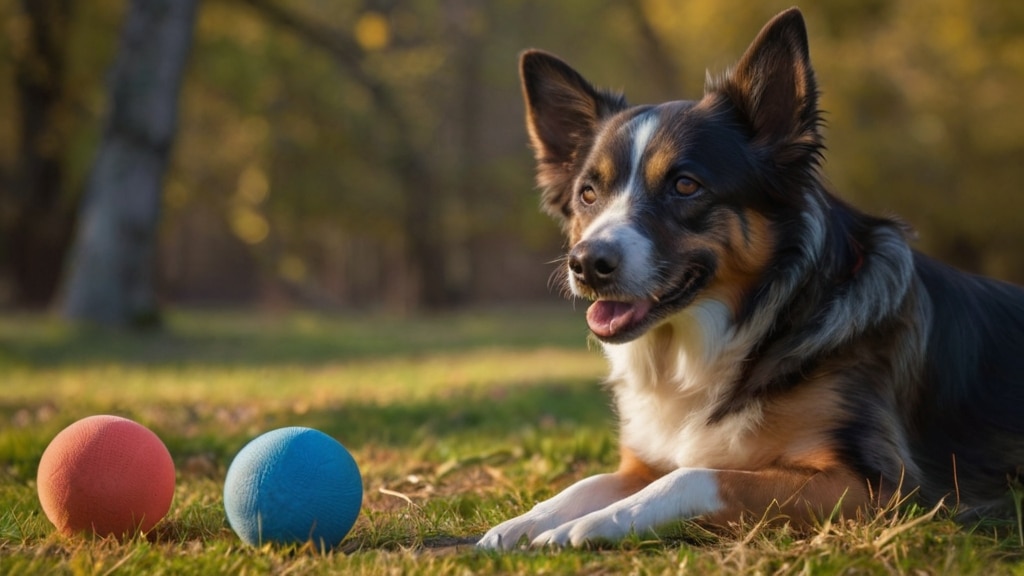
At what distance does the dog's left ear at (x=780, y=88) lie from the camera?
4.22 m

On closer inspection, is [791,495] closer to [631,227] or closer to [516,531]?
[516,531]

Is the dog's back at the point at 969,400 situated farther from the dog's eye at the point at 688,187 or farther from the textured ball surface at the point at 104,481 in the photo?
the textured ball surface at the point at 104,481

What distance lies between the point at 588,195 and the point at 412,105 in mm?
20458

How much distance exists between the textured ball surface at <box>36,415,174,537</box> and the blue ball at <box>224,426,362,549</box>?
1.21 feet

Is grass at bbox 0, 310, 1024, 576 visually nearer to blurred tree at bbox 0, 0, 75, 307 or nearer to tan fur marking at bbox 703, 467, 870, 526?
tan fur marking at bbox 703, 467, 870, 526

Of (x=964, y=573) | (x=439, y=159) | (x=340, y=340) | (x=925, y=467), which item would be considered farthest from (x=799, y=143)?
(x=439, y=159)

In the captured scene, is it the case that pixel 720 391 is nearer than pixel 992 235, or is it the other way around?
pixel 720 391

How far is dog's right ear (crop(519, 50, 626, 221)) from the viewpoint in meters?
5.05

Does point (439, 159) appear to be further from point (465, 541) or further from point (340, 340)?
point (465, 541)

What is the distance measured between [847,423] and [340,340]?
12978 millimetres

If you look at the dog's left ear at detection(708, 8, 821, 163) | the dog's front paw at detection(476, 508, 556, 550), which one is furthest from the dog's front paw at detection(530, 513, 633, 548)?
the dog's left ear at detection(708, 8, 821, 163)

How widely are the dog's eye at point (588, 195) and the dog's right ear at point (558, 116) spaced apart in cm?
22

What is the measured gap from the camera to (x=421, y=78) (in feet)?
80.4

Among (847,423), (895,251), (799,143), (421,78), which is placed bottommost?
(847,423)
